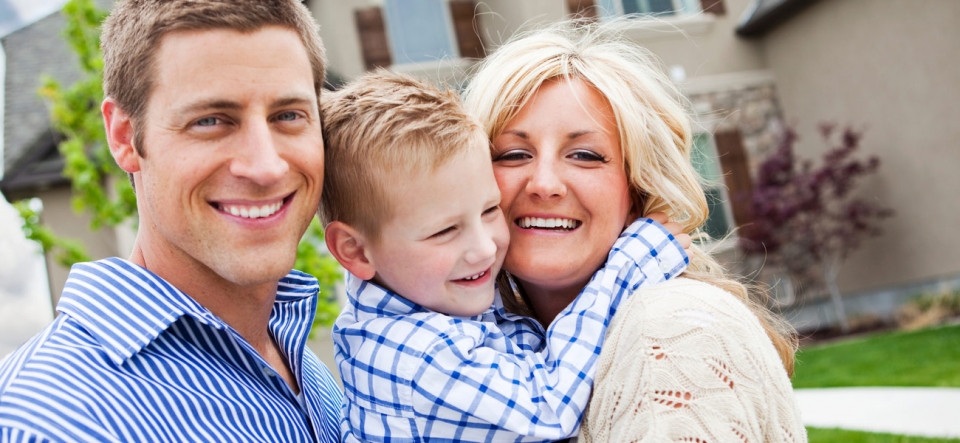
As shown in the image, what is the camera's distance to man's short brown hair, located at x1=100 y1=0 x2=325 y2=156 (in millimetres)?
1975

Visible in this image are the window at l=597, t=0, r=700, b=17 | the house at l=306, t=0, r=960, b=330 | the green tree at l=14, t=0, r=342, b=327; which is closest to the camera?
the green tree at l=14, t=0, r=342, b=327

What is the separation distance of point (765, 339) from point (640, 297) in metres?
0.33

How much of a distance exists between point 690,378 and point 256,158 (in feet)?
3.85

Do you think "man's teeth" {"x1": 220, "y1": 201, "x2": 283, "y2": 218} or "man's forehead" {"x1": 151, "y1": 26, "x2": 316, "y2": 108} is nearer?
"man's forehead" {"x1": 151, "y1": 26, "x2": 316, "y2": 108}

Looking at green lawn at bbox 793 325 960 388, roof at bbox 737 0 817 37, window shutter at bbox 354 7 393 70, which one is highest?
window shutter at bbox 354 7 393 70

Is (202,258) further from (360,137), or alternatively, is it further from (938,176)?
(938,176)

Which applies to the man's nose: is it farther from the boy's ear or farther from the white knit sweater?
the white knit sweater

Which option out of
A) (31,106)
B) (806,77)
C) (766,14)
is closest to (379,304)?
(766,14)

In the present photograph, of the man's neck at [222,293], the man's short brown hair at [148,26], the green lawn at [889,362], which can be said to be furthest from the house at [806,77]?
the man's short brown hair at [148,26]

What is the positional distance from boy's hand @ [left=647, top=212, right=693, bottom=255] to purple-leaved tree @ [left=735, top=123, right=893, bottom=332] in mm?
10052

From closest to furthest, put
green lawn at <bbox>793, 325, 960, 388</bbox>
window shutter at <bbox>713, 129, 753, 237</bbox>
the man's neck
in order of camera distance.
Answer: the man's neck < green lawn at <bbox>793, 325, 960, 388</bbox> < window shutter at <bbox>713, 129, 753, 237</bbox>

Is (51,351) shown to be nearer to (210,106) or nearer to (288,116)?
(210,106)

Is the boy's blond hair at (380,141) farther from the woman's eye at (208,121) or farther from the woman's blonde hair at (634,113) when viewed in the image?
the woman's eye at (208,121)

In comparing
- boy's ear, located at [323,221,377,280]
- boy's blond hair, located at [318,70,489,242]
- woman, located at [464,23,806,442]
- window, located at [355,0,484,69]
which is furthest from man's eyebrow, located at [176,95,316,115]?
window, located at [355,0,484,69]
